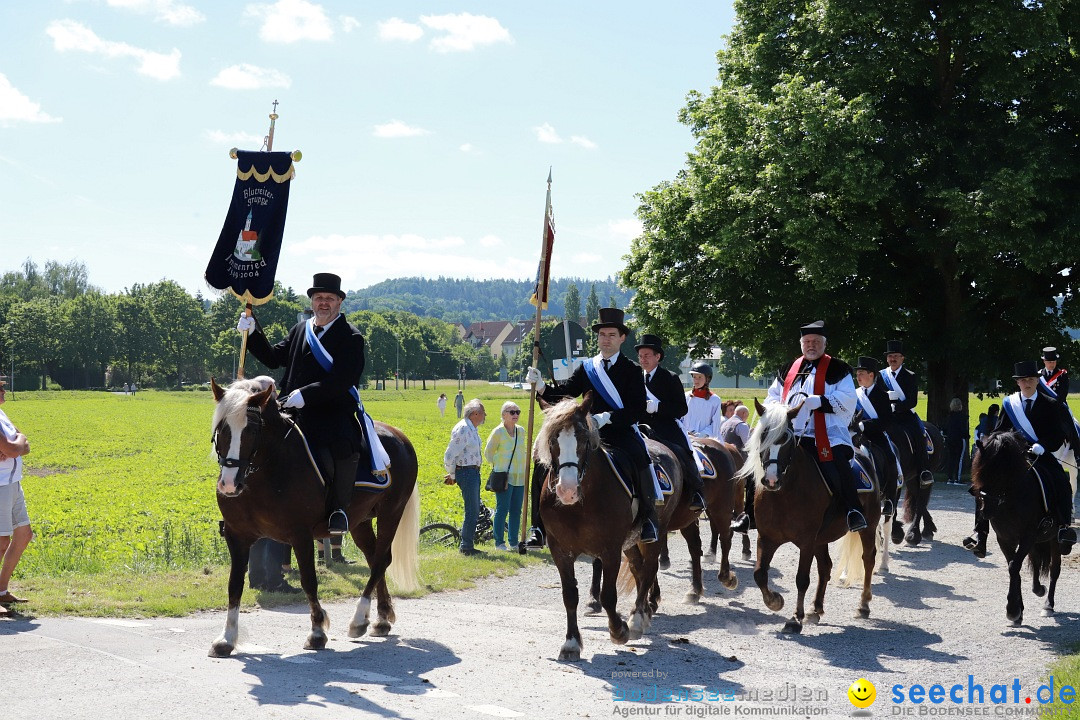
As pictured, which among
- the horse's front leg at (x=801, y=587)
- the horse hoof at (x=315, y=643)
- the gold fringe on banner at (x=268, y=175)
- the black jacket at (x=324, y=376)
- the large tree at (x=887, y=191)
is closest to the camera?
the horse hoof at (x=315, y=643)

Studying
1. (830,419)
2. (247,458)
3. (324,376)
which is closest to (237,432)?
(247,458)

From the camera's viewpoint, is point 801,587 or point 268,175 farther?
point 268,175

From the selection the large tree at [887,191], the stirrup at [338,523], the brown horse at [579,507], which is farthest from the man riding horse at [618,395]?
the large tree at [887,191]

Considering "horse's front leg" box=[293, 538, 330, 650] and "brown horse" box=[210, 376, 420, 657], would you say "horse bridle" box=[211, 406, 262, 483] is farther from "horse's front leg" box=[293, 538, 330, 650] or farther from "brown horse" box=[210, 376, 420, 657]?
"horse's front leg" box=[293, 538, 330, 650]

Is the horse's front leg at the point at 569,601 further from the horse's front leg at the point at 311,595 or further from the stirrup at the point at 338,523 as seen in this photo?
the horse's front leg at the point at 311,595

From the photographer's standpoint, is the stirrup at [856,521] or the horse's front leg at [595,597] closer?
the stirrup at [856,521]

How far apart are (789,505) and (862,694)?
3.50m

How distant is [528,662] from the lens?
906 cm

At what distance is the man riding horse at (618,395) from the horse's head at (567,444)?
0.82 meters

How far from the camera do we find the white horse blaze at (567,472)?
353 inches

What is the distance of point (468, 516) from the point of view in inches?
625

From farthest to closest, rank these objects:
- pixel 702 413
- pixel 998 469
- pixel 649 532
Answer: pixel 702 413, pixel 998 469, pixel 649 532

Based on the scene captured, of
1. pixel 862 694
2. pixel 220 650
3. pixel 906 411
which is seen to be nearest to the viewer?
pixel 862 694

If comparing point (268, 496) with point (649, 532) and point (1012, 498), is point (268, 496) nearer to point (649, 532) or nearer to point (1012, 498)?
point (649, 532)
